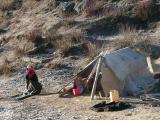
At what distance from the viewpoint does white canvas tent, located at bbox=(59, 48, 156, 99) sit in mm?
15258

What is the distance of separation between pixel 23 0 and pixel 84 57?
10.5m

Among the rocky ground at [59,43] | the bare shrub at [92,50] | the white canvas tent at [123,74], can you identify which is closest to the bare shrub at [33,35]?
the rocky ground at [59,43]

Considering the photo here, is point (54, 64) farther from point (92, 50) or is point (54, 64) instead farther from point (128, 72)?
point (128, 72)

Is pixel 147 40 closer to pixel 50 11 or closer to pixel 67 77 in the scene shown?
pixel 67 77

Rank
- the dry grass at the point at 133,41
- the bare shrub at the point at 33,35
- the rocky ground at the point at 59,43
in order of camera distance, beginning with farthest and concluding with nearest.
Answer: the bare shrub at the point at 33,35 → the dry grass at the point at 133,41 → the rocky ground at the point at 59,43

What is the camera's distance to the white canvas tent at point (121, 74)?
15.3 m

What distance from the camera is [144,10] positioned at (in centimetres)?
2156

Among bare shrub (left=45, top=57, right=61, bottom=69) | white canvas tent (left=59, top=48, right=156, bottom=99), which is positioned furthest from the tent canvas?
bare shrub (left=45, top=57, right=61, bottom=69)

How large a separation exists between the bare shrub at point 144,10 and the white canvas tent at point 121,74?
19.8ft

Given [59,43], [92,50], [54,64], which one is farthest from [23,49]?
[92,50]

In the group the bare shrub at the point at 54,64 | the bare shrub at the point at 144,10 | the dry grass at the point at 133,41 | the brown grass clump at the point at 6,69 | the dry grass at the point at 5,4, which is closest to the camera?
the dry grass at the point at 133,41

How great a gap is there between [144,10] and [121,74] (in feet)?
22.4

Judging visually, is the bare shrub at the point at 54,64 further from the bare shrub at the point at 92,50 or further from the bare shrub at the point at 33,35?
the bare shrub at the point at 33,35

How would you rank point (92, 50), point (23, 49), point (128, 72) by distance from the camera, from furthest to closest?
point (23, 49)
point (92, 50)
point (128, 72)
